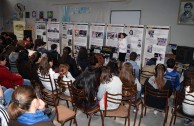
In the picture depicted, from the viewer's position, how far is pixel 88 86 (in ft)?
9.49

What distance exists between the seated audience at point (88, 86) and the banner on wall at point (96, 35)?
176 inches

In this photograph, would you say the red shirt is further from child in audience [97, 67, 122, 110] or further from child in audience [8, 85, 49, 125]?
child in audience [8, 85, 49, 125]

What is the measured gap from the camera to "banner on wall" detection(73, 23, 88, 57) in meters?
7.72

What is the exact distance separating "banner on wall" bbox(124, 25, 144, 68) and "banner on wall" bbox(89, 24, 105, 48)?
103 cm

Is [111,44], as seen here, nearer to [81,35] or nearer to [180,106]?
[81,35]

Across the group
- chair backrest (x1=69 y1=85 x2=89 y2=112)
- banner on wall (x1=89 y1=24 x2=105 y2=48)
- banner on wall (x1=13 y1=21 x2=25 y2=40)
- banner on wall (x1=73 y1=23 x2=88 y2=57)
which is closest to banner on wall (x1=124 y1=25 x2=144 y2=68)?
banner on wall (x1=89 y1=24 x2=105 y2=48)

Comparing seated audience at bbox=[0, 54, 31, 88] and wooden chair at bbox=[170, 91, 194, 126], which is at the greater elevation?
seated audience at bbox=[0, 54, 31, 88]

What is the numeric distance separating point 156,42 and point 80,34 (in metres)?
3.25

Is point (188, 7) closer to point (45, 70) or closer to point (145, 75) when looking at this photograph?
point (145, 75)

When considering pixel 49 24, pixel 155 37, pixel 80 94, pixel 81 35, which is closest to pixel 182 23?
pixel 155 37

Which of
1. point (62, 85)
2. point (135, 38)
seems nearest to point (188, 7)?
point (135, 38)

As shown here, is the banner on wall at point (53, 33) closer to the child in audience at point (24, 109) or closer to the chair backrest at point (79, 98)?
the chair backrest at point (79, 98)

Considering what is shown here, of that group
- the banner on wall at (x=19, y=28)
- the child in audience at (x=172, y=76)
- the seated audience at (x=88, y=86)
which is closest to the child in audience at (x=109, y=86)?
the seated audience at (x=88, y=86)

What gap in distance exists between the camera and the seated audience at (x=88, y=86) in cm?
289
